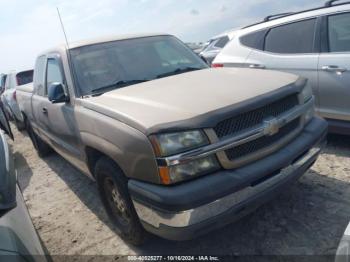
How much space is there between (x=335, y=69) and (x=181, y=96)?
7.78ft

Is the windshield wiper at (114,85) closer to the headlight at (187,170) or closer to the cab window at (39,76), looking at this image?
the headlight at (187,170)

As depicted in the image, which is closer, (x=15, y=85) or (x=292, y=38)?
(x=292, y=38)

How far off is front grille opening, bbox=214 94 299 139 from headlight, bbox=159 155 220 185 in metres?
0.20

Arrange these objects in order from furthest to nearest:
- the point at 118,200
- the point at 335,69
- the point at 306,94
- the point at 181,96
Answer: the point at 335,69 → the point at 306,94 → the point at 118,200 → the point at 181,96

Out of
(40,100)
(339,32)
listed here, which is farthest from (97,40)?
(339,32)

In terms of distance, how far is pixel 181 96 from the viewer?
2764mm

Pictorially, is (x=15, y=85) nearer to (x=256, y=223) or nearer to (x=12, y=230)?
(x=256, y=223)

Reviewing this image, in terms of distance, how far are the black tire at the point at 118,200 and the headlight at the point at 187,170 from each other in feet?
1.77

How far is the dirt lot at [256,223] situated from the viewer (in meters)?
2.85

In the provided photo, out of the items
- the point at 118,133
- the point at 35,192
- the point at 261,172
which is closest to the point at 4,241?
the point at 118,133

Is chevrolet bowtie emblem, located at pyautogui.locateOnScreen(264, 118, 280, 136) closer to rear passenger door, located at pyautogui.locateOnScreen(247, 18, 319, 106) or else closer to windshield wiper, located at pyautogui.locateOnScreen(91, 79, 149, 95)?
windshield wiper, located at pyautogui.locateOnScreen(91, 79, 149, 95)

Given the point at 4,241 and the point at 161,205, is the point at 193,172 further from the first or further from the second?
the point at 4,241

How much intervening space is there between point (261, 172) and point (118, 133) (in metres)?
1.07

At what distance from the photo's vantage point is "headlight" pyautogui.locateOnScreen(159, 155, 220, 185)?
2309mm
